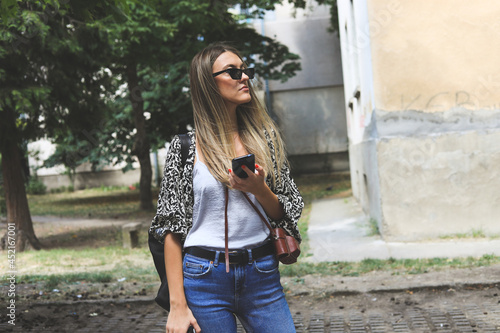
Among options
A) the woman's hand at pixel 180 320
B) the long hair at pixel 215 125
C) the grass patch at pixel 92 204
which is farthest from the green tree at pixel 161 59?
the woman's hand at pixel 180 320

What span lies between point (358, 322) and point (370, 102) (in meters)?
4.51

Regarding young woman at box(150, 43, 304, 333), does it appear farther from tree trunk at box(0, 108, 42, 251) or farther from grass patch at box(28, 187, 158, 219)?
grass patch at box(28, 187, 158, 219)

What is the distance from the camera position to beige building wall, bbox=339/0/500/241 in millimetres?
7941

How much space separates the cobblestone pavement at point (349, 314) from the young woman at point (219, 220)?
113 inches

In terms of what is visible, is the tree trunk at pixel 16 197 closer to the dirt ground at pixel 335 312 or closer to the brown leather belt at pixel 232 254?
the dirt ground at pixel 335 312

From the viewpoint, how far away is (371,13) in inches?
323

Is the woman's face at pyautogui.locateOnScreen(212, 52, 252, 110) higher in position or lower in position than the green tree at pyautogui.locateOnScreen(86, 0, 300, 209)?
lower

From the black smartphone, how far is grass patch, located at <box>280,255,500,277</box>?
4.83 metres

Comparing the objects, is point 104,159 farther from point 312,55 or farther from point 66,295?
point 66,295

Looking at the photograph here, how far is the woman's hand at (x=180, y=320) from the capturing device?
2.11 meters

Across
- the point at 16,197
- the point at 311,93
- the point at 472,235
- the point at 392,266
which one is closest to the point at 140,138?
the point at 16,197

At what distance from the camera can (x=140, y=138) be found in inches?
667

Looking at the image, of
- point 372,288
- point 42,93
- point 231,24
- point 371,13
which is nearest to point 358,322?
point 372,288

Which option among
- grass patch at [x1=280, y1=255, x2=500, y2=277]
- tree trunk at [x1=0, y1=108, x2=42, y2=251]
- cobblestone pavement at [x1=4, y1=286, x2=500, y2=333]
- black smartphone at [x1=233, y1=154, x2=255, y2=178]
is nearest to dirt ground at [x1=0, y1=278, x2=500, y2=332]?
cobblestone pavement at [x1=4, y1=286, x2=500, y2=333]
